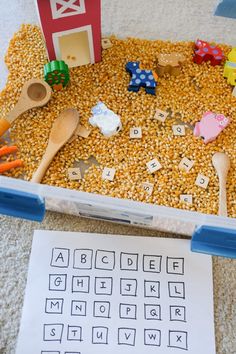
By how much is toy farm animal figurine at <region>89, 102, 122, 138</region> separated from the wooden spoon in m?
0.09

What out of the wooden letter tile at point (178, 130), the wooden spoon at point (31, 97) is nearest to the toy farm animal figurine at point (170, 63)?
the wooden letter tile at point (178, 130)

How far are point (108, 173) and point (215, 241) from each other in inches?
9.1

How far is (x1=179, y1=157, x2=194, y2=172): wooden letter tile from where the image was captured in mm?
746

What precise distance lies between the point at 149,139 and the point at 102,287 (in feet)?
0.93

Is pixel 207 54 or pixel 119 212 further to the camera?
pixel 207 54

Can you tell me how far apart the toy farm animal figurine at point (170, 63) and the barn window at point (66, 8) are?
19 centimetres

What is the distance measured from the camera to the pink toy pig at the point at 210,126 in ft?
2.49

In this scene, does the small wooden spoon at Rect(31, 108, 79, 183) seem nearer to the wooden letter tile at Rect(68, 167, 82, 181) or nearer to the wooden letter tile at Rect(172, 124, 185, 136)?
the wooden letter tile at Rect(68, 167, 82, 181)

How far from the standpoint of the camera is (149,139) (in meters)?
0.77

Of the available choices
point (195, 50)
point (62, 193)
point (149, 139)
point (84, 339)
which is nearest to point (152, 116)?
point (149, 139)

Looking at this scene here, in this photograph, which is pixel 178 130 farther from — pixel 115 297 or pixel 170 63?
pixel 115 297

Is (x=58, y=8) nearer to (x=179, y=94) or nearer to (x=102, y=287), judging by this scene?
(x=179, y=94)

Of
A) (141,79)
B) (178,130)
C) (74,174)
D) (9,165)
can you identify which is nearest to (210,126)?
(178,130)

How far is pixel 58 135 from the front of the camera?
2.47 feet
